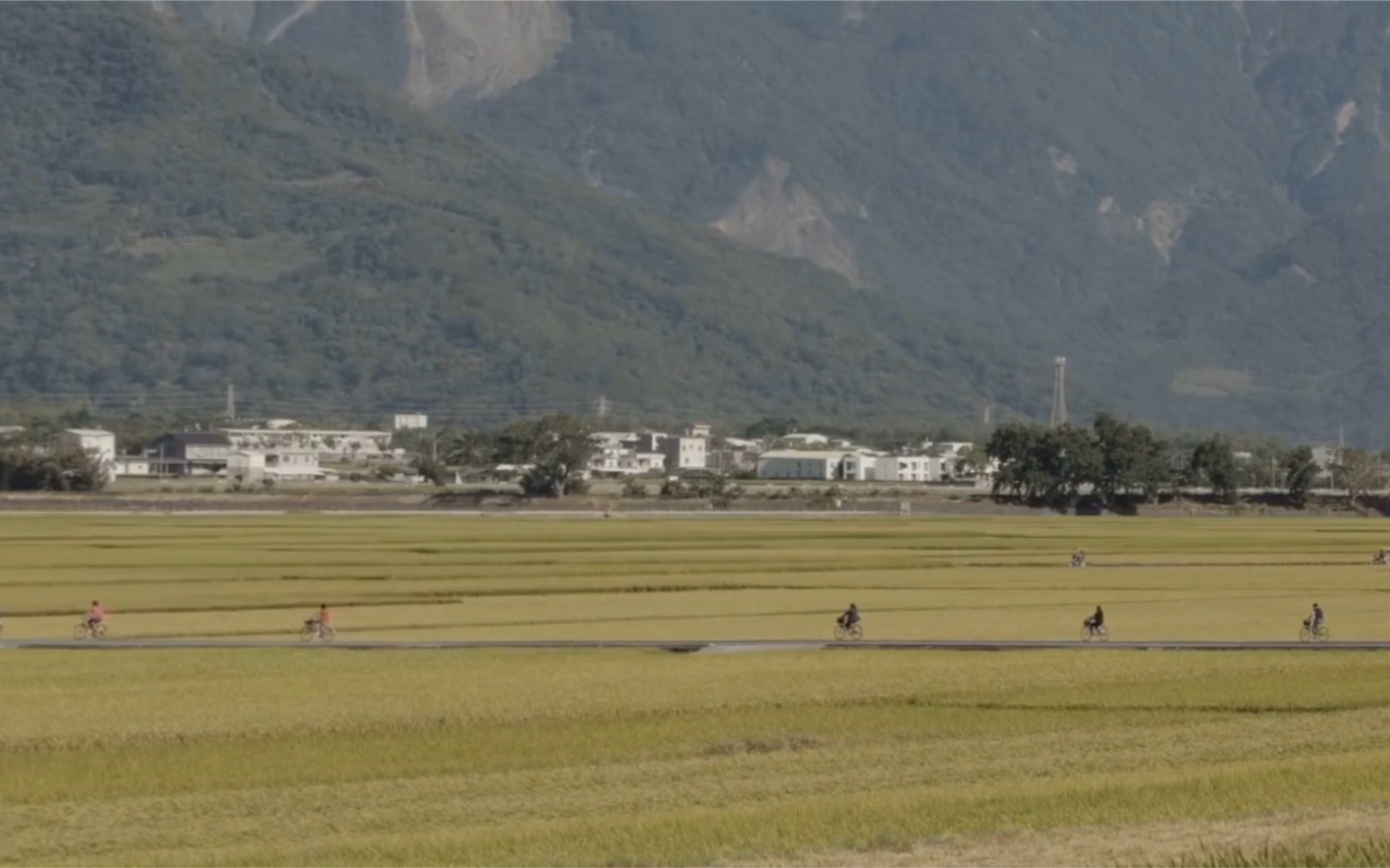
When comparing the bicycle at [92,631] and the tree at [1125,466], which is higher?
the tree at [1125,466]

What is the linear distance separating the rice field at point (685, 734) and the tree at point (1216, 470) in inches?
4074

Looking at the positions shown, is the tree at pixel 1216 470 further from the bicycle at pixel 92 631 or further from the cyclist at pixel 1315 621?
the bicycle at pixel 92 631

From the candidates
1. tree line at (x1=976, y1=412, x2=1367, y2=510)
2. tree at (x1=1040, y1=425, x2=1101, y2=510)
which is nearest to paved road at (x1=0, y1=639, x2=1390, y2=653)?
tree at (x1=1040, y1=425, x2=1101, y2=510)

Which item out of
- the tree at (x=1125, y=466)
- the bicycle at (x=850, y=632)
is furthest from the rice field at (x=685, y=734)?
the tree at (x=1125, y=466)

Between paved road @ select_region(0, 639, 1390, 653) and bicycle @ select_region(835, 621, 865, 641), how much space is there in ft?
2.33

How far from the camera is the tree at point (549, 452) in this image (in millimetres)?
180625

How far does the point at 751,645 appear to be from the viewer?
56.5 metres

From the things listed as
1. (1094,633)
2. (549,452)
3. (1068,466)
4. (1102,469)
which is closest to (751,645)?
(1094,633)

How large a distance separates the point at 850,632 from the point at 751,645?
2898mm

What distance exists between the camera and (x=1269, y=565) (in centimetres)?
9419

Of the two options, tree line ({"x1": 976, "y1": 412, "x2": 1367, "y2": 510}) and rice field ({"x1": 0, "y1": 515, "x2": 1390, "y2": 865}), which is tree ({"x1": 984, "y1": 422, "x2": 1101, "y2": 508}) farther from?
rice field ({"x1": 0, "y1": 515, "x2": 1390, "y2": 865})

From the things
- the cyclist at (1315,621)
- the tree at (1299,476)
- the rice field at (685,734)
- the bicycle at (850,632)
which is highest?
the tree at (1299,476)

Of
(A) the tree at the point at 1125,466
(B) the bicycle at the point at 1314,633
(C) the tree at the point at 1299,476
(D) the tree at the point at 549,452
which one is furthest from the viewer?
(C) the tree at the point at 1299,476

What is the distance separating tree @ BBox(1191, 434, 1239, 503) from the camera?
181 metres
